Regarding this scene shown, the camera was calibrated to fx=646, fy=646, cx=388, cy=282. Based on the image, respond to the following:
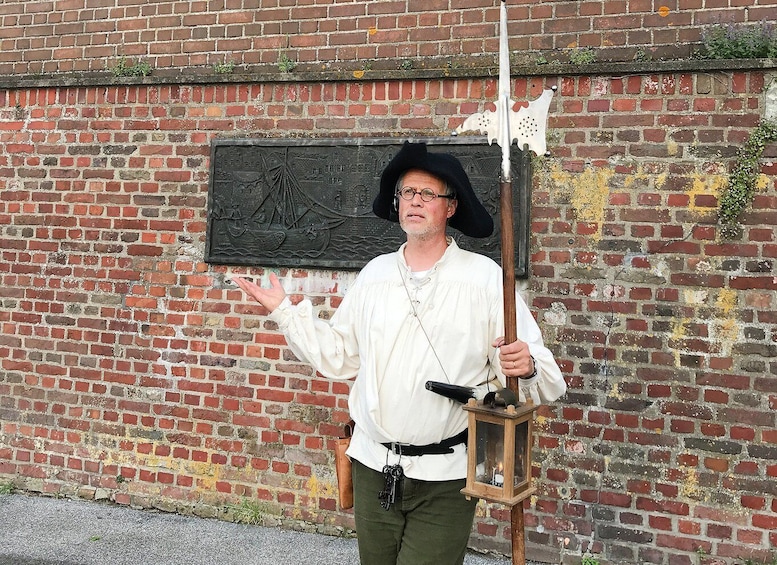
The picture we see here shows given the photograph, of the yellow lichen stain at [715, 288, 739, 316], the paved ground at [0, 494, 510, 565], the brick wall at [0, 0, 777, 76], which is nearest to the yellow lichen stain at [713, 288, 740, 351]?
the yellow lichen stain at [715, 288, 739, 316]

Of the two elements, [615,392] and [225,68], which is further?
[225,68]

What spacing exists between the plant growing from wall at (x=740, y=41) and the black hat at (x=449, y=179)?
6.58 feet

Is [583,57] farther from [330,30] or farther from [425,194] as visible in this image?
[425,194]

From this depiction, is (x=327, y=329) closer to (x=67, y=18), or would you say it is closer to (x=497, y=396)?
(x=497, y=396)

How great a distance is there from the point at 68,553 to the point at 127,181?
2441 mm

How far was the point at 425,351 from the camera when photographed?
2.37 meters

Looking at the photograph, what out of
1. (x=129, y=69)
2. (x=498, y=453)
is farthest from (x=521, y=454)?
(x=129, y=69)

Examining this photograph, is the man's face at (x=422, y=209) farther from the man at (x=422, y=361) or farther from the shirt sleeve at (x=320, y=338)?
the shirt sleeve at (x=320, y=338)

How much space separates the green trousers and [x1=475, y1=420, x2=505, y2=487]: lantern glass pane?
164 millimetres

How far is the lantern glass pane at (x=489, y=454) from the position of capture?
7.30 ft

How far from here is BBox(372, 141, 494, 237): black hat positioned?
2.41m

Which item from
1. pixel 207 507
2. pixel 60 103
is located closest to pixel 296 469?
pixel 207 507

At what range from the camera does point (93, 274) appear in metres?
4.62

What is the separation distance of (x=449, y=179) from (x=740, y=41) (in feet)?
7.27
